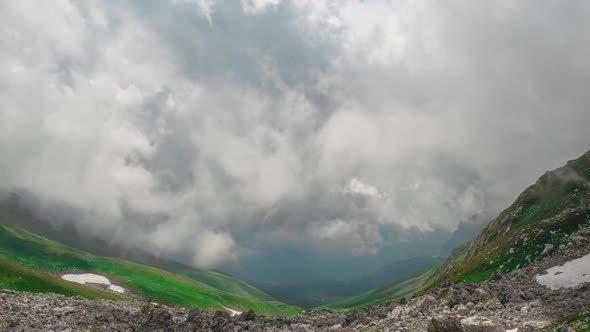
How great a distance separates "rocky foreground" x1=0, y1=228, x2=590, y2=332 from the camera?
42.1m

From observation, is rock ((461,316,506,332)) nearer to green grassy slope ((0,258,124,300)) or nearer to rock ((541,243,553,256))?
rock ((541,243,553,256))

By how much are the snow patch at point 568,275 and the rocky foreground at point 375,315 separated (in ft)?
8.17

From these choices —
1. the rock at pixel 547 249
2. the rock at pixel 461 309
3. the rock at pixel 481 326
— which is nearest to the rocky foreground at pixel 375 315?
the rock at pixel 481 326

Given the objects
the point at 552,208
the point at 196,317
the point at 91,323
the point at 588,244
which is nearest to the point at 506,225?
the point at 552,208

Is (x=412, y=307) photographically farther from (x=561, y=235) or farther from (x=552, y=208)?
(x=552, y=208)

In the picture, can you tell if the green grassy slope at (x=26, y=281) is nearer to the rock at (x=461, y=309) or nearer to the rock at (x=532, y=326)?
the rock at (x=461, y=309)

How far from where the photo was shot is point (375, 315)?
204ft

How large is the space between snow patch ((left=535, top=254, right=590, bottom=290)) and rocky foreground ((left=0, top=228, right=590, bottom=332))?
8.17 ft

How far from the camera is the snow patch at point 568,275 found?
61681 mm

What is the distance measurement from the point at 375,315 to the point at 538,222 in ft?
245

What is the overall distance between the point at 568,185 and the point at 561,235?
148 feet

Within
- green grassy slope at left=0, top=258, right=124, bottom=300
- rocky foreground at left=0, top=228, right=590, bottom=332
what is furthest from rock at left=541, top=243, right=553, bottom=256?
green grassy slope at left=0, top=258, right=124, bottom=300

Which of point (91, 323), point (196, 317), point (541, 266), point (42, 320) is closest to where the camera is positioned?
point (42, 320)

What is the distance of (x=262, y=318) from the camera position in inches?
2717
